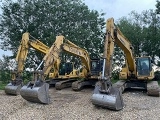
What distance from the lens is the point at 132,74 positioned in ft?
46.0

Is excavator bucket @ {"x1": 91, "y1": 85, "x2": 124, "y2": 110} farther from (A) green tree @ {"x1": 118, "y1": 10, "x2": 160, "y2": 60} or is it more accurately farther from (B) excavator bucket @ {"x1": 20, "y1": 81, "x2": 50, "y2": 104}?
(A) green tree @ {"x1": 118, "y1": 10, "x2": 160, "y2": 60}

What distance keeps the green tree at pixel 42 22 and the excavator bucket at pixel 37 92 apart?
57.9 feet

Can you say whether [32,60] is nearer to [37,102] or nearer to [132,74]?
[132,74]

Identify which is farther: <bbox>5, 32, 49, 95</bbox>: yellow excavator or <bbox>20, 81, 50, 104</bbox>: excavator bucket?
<bbox>5, 32, 49, 95</bbox>: yellow excavator

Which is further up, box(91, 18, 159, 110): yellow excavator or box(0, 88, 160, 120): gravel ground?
box(91, 18, 159, 110): yellow excavator

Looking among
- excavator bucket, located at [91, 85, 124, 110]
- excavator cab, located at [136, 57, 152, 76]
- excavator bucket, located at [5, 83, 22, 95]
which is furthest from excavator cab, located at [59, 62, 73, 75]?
excavator bucket, located at [91, 85, 124, 110]

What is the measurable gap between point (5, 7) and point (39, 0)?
3724 millimetres

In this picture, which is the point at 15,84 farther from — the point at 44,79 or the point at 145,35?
the point at 145,35

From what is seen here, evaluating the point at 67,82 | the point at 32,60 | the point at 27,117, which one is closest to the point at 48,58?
the point at 27,117

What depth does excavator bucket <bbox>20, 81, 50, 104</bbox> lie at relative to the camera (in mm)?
9719

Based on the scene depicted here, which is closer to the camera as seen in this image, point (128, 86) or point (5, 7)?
point (128, 86)

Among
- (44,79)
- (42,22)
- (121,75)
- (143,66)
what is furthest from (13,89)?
(42,22)

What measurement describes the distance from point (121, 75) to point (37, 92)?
5640 millimetres

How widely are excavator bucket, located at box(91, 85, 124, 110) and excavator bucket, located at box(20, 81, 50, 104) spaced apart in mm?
2068
